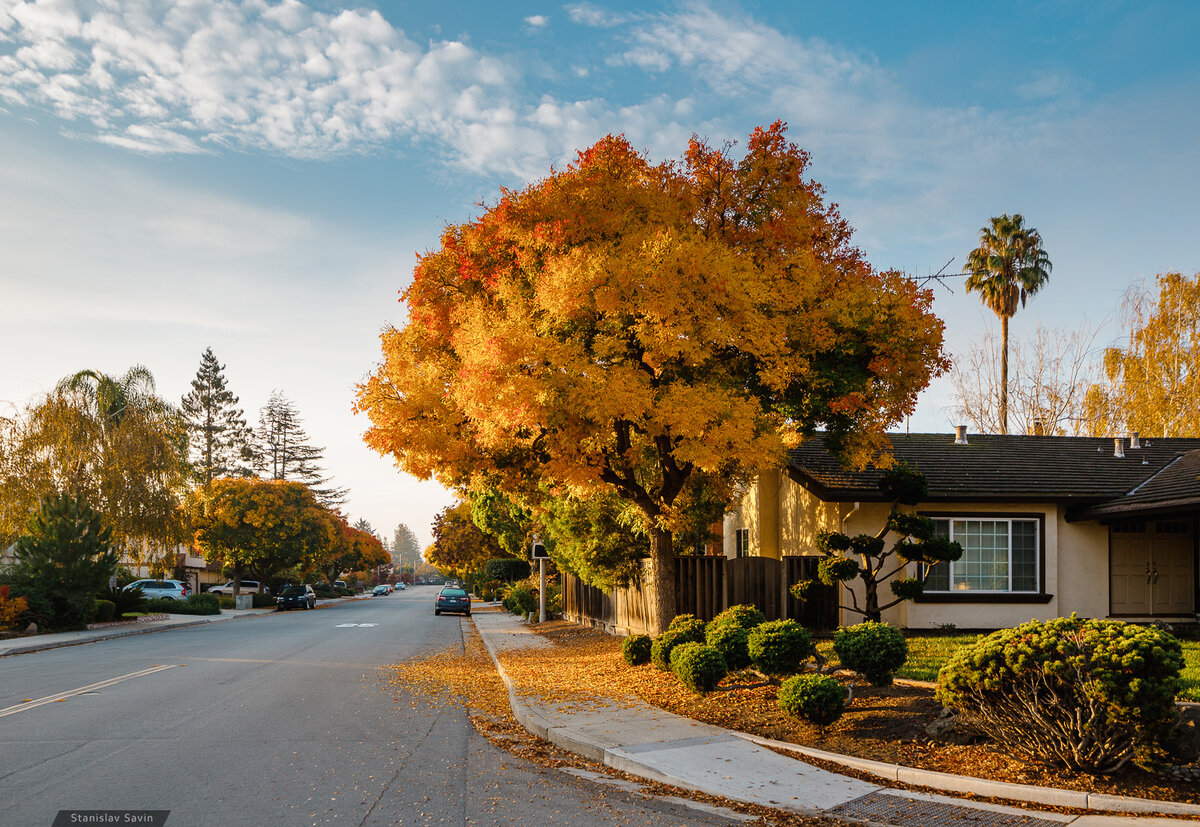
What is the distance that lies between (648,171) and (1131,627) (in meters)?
10.1

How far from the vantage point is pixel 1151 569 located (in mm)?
18484

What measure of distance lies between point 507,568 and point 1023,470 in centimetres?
3379

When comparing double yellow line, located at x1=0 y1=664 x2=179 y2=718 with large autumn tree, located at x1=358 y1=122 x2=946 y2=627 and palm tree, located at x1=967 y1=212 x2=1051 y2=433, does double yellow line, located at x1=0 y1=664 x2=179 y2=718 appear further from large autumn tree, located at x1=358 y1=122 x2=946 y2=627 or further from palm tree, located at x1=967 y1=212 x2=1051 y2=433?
palm tree, located at x1=967 y1=212 x2=1051 y2=433

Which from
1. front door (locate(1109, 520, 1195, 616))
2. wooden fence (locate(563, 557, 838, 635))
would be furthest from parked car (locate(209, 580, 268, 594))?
front door (locate(1109, 520, 1195, 616))

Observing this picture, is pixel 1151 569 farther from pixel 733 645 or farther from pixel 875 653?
pixel 875 653

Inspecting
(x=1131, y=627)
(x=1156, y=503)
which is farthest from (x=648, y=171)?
(x=1156, y=503)

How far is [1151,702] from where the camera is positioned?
6.78 metres

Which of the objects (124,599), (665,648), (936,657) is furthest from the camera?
(124,599)

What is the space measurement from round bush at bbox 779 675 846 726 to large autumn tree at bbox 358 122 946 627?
4090mm

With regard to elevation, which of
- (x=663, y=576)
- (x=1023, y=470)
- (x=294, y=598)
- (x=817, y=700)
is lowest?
(x=294, y=598)

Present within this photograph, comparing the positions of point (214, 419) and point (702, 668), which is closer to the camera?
point (702, 668)

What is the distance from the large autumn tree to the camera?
484 inches

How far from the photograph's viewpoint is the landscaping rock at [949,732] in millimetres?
8188

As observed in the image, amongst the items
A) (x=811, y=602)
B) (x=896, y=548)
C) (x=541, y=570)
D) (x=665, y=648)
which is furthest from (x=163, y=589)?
(x=896, y=548)
